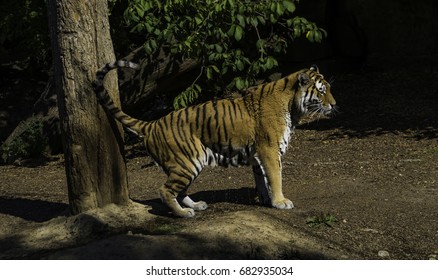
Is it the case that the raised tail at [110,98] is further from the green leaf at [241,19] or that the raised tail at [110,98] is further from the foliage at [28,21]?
the foliage at [28,21]

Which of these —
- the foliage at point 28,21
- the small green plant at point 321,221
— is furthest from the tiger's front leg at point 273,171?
the foliage at point 28,21

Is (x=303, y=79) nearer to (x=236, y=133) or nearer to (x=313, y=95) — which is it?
(x=313, y=95)

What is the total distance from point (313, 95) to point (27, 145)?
6469 millimetres

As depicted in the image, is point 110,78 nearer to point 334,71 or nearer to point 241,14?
point 241,14

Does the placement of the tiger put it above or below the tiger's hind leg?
above

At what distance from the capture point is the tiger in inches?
266

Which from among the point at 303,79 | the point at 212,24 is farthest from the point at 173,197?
the point at 212,24

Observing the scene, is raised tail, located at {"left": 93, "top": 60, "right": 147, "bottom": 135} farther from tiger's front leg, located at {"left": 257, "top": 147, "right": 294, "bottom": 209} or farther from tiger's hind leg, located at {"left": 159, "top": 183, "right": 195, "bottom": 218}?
tiger's front leg, located at {"left": 257, "top": 147, "right": 294, "bottom": 209}

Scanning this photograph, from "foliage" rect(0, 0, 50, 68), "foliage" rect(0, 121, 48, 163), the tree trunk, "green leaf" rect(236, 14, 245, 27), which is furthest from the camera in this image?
"foliage" rect(0, 121, 48, 163)

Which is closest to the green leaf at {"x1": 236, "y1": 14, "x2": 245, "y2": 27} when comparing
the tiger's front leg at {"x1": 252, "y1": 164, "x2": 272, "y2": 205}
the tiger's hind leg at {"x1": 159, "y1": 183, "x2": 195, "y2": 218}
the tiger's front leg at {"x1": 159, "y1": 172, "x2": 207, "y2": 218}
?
the tiger's front leg at {"x1": 252, "y1": 164, "x2": 272, "y2": 205}

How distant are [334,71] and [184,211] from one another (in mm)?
8442

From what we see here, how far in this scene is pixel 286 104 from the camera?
700cm

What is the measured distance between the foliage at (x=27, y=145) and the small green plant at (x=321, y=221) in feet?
21.9

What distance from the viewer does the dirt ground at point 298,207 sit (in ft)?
19.0
